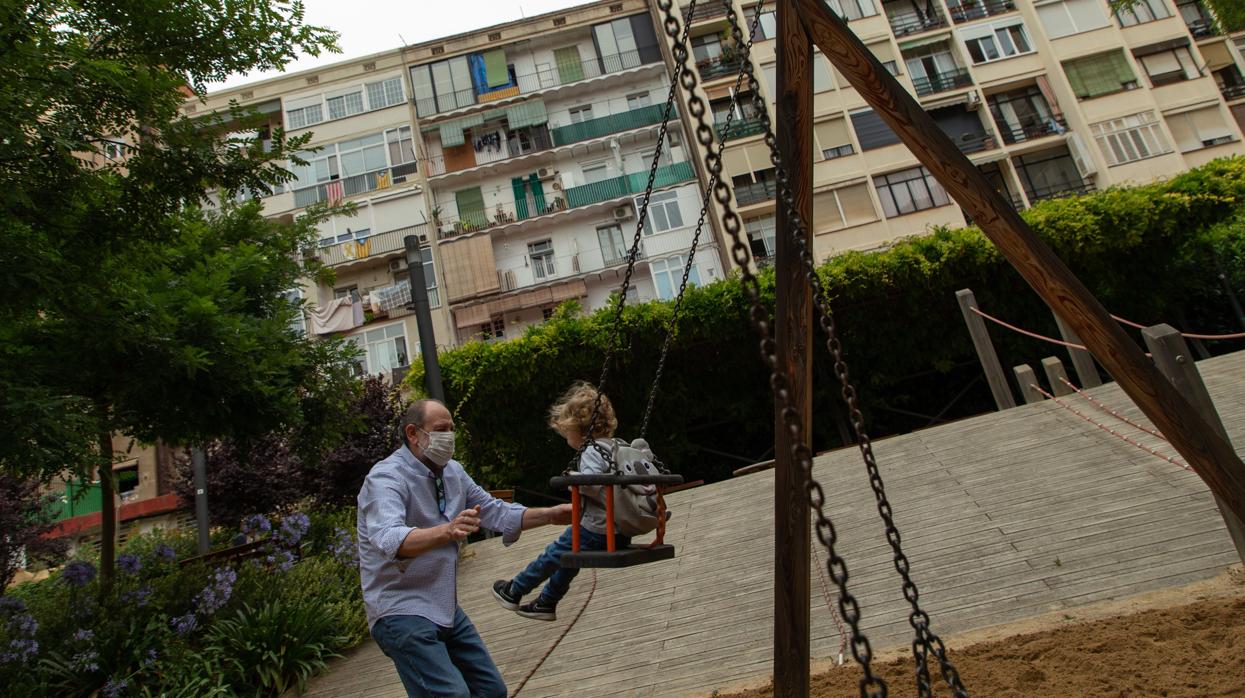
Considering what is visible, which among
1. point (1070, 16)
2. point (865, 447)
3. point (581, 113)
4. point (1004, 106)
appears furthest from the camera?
point (581, 113)

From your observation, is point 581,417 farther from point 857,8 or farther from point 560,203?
point 857,8

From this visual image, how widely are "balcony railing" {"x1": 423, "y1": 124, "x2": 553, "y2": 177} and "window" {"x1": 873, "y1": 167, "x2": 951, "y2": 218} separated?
14.8m

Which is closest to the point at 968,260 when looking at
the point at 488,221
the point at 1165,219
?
the point at 1165,219

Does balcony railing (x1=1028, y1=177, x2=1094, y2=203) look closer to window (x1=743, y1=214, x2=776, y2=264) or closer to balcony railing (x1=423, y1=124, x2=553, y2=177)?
window (x1=743, y1=214, x2=776, y2=264)

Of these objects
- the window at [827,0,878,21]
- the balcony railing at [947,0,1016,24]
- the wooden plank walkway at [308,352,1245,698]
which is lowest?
the wooden plank walkway at [308,352,1245,698]

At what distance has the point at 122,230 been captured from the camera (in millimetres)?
5504

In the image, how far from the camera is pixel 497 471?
53.2ft

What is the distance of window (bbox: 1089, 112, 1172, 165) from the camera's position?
2873 cm

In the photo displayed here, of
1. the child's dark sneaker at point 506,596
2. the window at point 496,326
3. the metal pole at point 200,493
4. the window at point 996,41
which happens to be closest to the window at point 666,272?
the window at point 496,326

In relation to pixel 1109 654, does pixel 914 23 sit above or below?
above

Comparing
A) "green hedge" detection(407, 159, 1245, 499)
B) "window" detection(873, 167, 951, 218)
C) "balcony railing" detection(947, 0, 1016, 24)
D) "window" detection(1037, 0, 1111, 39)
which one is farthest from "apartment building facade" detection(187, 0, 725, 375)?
"window" detection(1037, 0, 1111, 39)

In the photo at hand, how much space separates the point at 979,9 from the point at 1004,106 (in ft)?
15.3

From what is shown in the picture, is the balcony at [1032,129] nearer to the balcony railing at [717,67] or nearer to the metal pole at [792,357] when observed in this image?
the balcony railing at [717,67]

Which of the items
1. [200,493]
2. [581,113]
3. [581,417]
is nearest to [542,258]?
[581,113]
